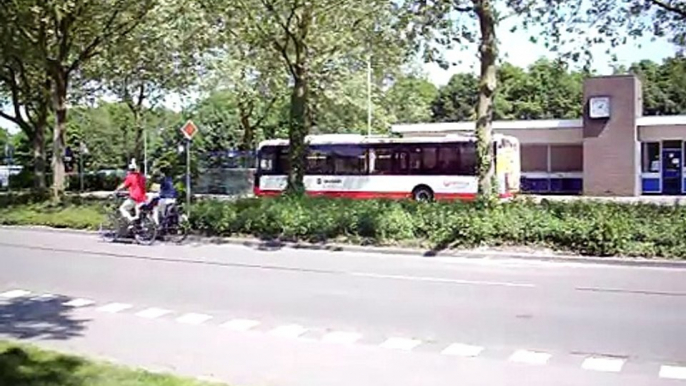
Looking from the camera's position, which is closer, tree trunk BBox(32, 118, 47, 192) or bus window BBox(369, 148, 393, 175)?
tree trunk BBox(32, 118, 47, 192)

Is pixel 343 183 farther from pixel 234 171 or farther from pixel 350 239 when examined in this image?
pixel 350 239

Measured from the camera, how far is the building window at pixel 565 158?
44.7 m

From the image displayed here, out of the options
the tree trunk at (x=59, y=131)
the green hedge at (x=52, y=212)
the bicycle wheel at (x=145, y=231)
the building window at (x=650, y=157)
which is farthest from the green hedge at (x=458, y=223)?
the building window at (x=650, y=157)

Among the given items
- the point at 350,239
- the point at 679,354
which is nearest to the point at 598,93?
the point at 350,239

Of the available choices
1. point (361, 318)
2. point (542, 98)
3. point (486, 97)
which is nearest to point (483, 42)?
point (486, 97)

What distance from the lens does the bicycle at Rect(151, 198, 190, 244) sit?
70.5 feet

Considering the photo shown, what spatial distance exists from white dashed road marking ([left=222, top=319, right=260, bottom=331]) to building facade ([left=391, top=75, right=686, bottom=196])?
107ft

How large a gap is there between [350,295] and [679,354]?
5.07 meters

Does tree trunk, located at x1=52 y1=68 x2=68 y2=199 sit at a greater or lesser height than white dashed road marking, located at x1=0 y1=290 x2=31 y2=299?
greater

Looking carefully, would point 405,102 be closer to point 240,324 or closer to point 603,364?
point 240,324

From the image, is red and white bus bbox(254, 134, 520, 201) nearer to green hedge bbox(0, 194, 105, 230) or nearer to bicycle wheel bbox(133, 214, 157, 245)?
green hedge bbox(0, 194, 105, 230)

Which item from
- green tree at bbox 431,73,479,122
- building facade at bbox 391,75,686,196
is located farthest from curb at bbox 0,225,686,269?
green tree at bbox 431,73,479,122

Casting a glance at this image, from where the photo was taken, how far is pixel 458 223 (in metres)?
18.5

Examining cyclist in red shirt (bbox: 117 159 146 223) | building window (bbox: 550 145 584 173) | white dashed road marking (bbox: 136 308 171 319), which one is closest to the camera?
white dashed road marking (bbox: 136 308 171 319)
